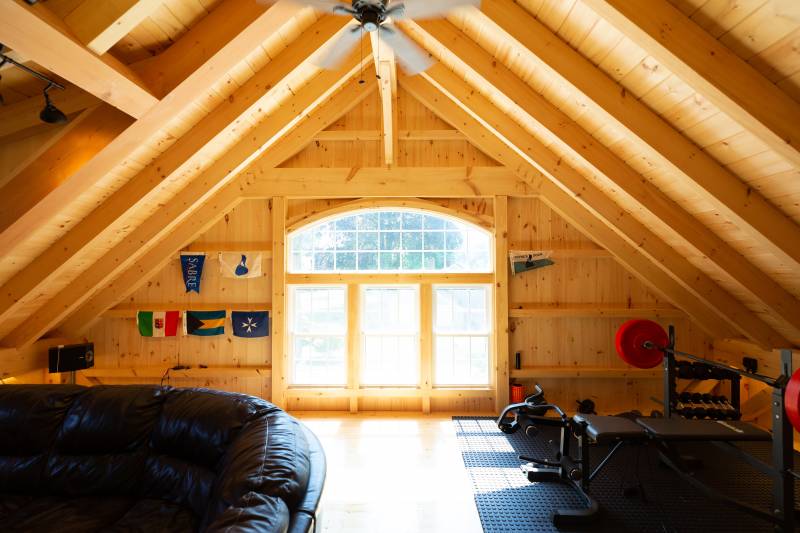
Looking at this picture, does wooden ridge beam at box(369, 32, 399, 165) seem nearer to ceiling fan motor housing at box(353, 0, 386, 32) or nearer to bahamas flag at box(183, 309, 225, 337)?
ceiling fan motor housing at box(353, 0, 386, 32)

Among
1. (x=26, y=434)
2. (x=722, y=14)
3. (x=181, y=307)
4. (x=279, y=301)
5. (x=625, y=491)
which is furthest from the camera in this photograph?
(x=181, y=307)

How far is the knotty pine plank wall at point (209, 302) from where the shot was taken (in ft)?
17.2

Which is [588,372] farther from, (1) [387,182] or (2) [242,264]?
(2) [242,264]

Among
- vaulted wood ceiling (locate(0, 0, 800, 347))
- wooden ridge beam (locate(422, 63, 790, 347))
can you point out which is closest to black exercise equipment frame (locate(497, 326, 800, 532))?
wooden ridge beam (locate(422, 63, 790, 347))

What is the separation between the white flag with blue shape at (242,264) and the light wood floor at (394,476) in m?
1.81

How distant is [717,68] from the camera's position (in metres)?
2.05

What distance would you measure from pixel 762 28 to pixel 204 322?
5.39m

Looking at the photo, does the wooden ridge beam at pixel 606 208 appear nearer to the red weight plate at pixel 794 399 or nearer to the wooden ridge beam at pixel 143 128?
the wooden ridge beam at pixel 143 128

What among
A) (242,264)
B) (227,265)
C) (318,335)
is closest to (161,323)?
(227,265)

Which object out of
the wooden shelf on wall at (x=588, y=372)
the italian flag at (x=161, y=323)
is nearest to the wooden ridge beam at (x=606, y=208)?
the wooden shelf on wall at (x=588, y=372)

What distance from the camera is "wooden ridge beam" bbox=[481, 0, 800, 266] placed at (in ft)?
8.95

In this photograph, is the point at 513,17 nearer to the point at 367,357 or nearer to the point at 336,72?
the point at 336,72

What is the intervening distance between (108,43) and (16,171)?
1158mm

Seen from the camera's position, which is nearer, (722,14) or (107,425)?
(722,14)
